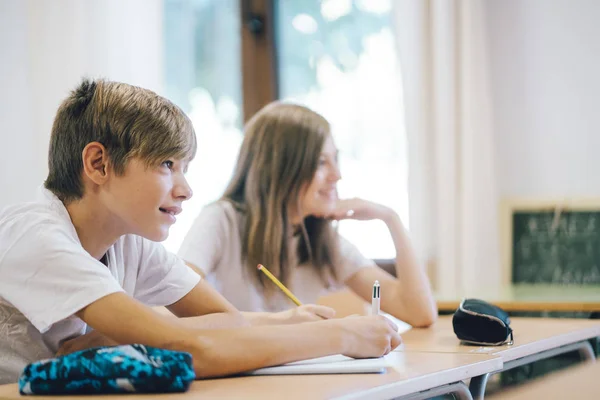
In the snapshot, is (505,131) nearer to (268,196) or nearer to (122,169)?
(268,196)

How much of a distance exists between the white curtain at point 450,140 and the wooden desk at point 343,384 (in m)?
2.39

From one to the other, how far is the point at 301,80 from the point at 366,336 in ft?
10.2

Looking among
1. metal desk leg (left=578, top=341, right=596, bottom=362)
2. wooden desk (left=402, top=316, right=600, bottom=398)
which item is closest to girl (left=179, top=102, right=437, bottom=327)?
wooden desk (left=402, top=316, right=600, bottom=398)

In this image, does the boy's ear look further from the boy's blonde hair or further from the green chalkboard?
the green chalkboard

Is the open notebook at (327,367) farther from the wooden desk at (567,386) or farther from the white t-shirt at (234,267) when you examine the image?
the white t-shirt at (234,267)

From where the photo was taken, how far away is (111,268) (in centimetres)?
148

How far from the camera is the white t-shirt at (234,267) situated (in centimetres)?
216

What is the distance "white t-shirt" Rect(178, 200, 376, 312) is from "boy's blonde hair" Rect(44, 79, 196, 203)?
0.77 metres

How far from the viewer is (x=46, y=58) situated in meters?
3.69

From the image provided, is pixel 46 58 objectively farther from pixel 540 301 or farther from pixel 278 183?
pixel 540 301

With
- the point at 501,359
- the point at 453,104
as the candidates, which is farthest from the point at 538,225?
the point at 501,359

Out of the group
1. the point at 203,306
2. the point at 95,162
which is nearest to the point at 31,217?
the point at 95,162

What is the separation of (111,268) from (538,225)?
8.14 feet

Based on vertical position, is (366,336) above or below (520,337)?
above
